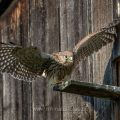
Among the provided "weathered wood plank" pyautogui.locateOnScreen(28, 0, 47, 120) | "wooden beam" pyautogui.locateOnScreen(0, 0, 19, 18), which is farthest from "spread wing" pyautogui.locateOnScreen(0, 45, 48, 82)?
"wooden beam" pyautogui.locateOnScreen(0, 0, 19, 18)

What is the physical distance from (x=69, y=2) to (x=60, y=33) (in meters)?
0.26

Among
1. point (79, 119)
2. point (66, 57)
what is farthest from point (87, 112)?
point (66, 57)

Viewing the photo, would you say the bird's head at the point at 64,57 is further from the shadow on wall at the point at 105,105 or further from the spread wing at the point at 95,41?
the shadow on wall at the point at 105,105

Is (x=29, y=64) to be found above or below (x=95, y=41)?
below

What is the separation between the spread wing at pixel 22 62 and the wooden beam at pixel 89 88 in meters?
0.58

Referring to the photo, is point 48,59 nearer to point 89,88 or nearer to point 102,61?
point 102,61

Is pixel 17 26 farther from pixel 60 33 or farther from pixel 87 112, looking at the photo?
pixel 87 112

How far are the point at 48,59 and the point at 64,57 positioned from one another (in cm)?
22

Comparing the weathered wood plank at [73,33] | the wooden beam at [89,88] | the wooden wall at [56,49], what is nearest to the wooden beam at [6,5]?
the wooden wall at [56,49]

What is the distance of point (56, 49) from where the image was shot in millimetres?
5289

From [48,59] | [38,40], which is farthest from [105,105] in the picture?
[38,40]

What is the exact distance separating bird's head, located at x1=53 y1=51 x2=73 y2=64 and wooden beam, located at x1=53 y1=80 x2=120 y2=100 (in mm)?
422

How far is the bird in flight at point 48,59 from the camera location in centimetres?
477

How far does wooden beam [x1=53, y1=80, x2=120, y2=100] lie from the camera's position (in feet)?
13.5
